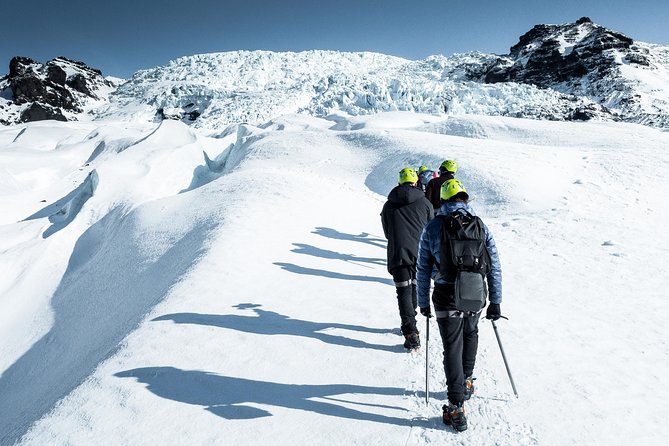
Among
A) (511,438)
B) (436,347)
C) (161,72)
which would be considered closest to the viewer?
(511,438)

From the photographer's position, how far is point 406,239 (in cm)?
510

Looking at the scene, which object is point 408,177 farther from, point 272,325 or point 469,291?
point 272,325

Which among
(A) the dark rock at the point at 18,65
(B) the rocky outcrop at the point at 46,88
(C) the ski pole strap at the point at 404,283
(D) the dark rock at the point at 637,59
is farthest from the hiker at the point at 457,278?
(A) the dark rock at the point at 18,65

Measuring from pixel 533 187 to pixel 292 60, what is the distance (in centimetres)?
9474

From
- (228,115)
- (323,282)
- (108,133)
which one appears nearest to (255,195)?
(323,282)

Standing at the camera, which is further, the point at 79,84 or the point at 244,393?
the point at 79,84

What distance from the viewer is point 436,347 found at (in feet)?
16.7

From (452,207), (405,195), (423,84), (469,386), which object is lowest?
(469,386)

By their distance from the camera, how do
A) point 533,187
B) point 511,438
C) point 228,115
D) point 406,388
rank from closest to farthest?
1. point 511,438
2. point 406,388
3. point 533,187
4. point 228,115

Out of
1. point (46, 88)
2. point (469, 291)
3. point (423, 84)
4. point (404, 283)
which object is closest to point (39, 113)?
point (46, 88)

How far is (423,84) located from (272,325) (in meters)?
53.5

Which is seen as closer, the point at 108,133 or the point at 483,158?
the point at 483,158

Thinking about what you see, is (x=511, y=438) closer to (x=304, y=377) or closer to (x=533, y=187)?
(x=304, y=377)

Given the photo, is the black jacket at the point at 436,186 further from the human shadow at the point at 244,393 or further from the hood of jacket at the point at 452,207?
the human shadow at the point at 244,393
